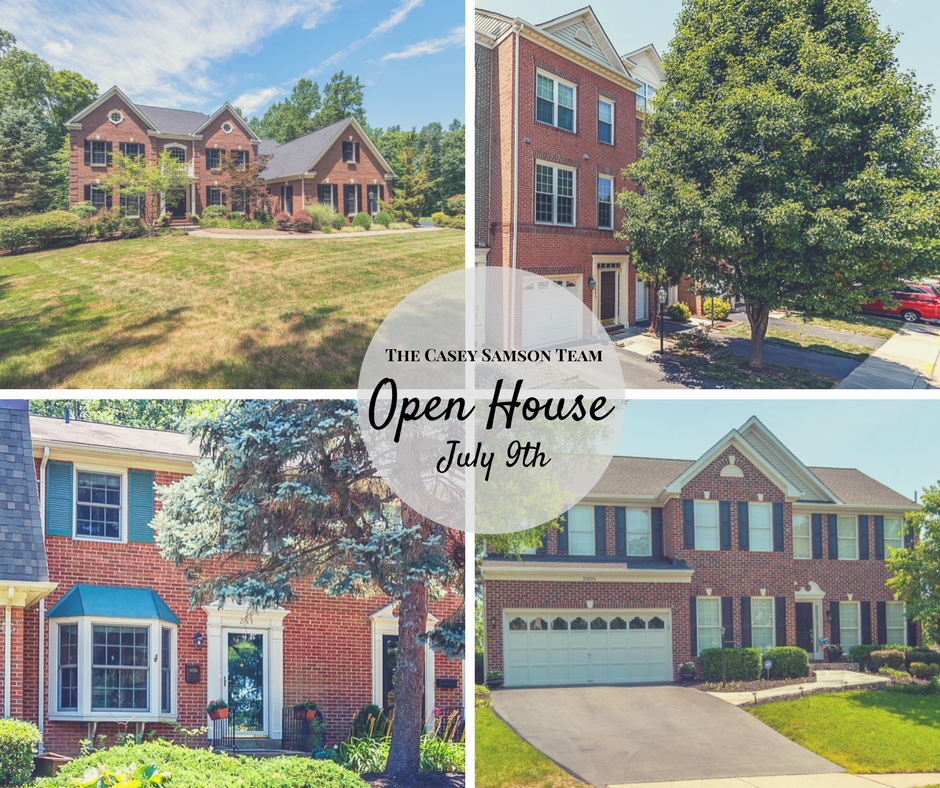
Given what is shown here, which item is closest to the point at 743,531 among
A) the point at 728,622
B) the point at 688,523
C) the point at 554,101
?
the point at 688,523

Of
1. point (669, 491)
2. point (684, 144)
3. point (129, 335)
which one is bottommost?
point (669, 491)


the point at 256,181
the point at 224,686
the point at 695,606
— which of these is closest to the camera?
the point at 224,686

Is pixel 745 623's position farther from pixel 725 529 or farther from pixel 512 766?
pixel 512 766

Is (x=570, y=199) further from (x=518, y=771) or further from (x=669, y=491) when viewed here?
(x=518, y=771)

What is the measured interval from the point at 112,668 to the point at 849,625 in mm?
13018

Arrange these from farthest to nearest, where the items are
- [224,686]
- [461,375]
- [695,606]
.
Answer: [695,606] < [224,686] < [461,375]

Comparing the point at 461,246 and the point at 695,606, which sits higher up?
the point at 461,246

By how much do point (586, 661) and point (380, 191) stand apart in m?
12.4

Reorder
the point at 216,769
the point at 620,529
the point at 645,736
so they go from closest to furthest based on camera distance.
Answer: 1. the point at 216,769
2. the point at 645,736
3. the point at 620,529

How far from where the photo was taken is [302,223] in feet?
50.4

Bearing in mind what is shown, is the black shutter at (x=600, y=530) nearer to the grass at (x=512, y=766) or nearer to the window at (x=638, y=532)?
the window at (x=638, y=532)

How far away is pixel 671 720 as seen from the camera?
889 cm

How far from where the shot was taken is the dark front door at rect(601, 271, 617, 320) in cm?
1753

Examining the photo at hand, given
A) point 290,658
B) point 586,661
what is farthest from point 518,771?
point 290,658
